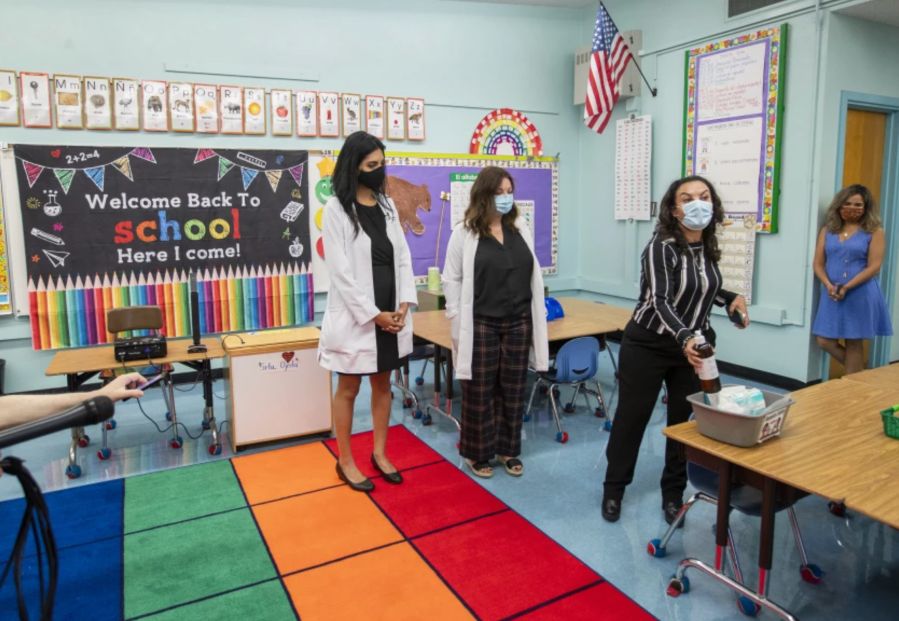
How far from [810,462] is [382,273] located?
1.90 m

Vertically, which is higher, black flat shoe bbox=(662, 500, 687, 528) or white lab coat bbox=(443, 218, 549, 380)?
white lab coat bbox=(443, 218, 549, 380)

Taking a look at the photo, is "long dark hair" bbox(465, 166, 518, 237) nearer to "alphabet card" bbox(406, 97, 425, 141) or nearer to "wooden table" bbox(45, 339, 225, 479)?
"wooden table" bbox(45, 339, 225, 479)

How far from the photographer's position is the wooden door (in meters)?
4.66

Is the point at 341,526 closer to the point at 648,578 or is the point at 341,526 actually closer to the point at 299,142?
the point at 648,578

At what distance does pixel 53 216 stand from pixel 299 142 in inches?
74.6

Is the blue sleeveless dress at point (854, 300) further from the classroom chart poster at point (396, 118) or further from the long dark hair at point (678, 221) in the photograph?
the classroom chart poster at point (396, 118)

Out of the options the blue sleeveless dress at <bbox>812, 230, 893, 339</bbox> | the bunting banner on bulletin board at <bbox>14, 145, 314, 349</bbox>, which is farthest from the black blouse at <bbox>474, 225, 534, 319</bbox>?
the bunting banner on bulletin board at <bbox>14, 145, 314, 349</bbox>

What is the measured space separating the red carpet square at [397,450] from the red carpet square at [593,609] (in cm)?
135

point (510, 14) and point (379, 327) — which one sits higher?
point (510, 14)

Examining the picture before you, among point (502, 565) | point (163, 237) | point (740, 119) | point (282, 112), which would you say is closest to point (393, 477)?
point (502, 565)

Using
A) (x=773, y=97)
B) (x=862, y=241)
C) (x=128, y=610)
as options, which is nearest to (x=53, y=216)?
(x=128, y=610)

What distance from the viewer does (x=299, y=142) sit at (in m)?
5.27

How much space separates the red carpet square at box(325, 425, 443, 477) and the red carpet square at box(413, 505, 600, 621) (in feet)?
2.50

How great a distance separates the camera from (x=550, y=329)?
4074 millimetres
